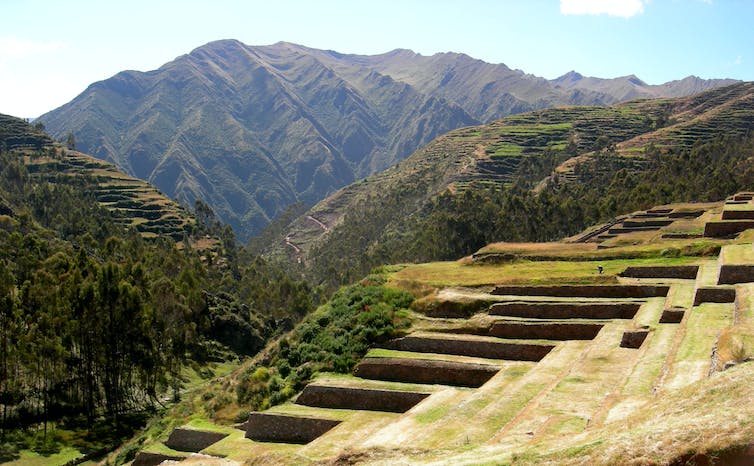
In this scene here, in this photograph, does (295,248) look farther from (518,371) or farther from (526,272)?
(518,371)

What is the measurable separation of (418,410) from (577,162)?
98.8 meters

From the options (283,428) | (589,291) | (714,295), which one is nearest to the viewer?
(283,428)

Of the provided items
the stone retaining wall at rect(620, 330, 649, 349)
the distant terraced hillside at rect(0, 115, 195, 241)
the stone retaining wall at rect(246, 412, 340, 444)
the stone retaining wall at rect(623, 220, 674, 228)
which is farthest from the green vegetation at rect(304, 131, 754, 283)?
the stone retaining wall at rect(246, 412, 340, 444)

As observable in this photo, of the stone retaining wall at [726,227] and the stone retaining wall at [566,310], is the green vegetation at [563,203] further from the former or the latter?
the stone retaining wall at [566,310]

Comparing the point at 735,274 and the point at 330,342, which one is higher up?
the point at 735,274

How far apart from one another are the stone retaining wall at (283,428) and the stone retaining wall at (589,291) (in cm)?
1438

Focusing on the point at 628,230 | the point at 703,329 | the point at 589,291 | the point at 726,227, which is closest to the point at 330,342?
the point at 589,291

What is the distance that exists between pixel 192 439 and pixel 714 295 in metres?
21.3

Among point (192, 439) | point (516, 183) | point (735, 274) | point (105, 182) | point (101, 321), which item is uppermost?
point (105, 182)

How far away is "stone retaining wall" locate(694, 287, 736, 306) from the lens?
2372 centimetres

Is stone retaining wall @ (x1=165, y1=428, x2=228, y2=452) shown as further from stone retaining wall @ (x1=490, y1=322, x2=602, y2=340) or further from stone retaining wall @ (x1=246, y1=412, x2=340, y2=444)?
stone retaining wall @ (x1=490, y1=322, x2=602, y2=340)

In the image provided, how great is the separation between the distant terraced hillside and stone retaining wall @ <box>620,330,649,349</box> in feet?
303

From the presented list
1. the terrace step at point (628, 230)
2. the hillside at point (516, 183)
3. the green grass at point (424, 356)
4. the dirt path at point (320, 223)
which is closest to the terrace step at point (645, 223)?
the terrace step at point (628, 230)

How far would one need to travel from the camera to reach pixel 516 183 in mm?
111750
